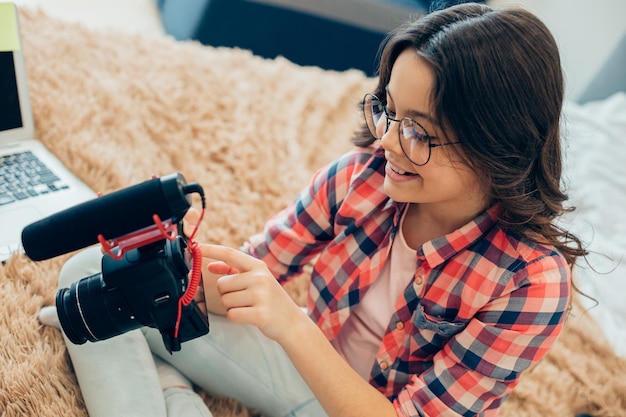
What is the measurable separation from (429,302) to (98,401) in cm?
46

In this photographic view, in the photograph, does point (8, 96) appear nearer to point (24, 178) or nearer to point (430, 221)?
point (24, 178)

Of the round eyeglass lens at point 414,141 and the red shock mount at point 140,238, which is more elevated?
the round eyeglass lens at point 414,141

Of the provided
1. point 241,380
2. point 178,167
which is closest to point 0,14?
point 178,167

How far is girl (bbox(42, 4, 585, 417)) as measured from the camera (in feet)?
2.09

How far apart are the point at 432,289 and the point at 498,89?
287mm

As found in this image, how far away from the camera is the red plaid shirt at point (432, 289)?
27.8 inches

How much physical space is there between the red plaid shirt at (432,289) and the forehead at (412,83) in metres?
0.16

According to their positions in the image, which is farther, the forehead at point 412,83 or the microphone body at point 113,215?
the forehead at point 412,83

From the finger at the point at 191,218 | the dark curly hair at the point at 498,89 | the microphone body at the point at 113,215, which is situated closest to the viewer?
the microphone body at the point at 113,215

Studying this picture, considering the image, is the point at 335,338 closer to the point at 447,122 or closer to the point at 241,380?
the point at 241,380

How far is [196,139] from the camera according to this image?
4.25 feet

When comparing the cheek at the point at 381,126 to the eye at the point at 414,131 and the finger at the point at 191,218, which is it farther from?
the finger at the point at 191,218

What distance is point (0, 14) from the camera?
0.92 meters

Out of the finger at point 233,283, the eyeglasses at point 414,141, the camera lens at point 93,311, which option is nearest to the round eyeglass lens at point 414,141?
the eyeglasses at point 414,141
